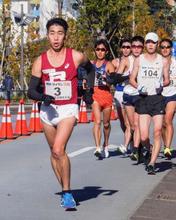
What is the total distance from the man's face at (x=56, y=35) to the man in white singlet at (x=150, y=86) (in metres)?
2.99

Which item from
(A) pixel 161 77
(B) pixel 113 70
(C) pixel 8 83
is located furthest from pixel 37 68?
(C) pixel 8 83

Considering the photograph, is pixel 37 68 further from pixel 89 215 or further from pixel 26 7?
pixel 26 7

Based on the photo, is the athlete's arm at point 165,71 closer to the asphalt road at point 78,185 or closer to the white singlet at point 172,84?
the asphalt road at point 78,185

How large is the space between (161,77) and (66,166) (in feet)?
11.3

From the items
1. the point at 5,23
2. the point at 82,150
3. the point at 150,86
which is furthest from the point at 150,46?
the point at 5,23

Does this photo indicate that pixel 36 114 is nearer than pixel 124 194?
No

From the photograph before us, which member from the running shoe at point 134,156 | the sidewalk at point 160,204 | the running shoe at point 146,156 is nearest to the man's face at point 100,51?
the running shoe at point 134,156

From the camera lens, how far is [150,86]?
10.9 metres

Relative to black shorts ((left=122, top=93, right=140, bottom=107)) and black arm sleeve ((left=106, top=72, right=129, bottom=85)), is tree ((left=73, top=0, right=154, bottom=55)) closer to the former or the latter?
black shorts ((left=122, top=93, right=140, bottom=107))

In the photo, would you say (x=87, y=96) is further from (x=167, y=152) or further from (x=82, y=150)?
(x=82, y=150)

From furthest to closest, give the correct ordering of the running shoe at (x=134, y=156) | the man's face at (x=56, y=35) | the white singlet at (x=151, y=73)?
the running shoe at (x=134, y=156), the white singlet at (x=151, y=73), the man's face at (x=56, y=35)

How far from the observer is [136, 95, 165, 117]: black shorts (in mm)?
10727

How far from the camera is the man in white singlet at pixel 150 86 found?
10719mm

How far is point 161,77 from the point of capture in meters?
10.9
